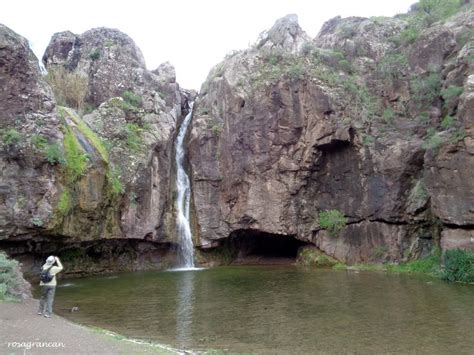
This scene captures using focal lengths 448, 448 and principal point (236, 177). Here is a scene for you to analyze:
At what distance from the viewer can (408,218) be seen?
3020 centimetres

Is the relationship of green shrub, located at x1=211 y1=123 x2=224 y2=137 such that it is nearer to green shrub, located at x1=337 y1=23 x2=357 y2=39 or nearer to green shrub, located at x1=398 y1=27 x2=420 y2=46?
green shrub, located at x1=337 y1=23 x2=357 y2=39

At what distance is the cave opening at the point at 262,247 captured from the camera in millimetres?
37594

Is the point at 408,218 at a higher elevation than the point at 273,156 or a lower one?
lower

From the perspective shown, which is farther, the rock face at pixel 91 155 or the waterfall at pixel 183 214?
the waterfall at pixel 183 214

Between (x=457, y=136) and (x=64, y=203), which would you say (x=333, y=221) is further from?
(x=64, y=203)

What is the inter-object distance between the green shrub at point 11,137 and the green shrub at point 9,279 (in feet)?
30.6

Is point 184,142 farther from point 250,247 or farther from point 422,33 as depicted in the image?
point 422,33

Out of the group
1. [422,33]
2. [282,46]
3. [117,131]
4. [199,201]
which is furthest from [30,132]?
[422,33]

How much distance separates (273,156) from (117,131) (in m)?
12.0

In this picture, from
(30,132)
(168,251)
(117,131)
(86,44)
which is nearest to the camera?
(30,132)

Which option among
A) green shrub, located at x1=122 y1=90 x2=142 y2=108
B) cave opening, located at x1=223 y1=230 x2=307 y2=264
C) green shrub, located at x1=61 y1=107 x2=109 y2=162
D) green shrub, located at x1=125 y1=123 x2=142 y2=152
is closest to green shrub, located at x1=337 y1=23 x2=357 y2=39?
cave opening, located at x1=223 y1=230 x2=307 y2=264

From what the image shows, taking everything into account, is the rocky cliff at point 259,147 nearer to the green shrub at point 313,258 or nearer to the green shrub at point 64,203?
the green shrub at point 64,203

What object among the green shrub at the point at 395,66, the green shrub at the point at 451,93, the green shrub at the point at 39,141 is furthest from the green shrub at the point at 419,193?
the green shrub at the point at 39,141

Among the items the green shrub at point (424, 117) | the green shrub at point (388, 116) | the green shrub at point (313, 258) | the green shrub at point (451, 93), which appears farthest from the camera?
the green shrub at point (388, 116)
